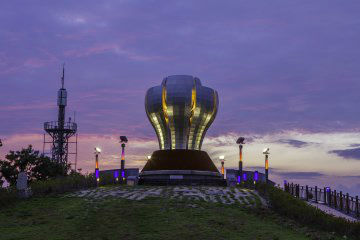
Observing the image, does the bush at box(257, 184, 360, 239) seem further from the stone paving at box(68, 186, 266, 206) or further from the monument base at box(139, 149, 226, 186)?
the monument base at box(139, 149, 226, 186)

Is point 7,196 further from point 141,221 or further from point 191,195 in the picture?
point 191,195

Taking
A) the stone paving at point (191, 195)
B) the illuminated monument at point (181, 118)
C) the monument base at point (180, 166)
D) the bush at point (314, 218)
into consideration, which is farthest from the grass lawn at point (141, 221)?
the illuminated monument at point (181, 118)

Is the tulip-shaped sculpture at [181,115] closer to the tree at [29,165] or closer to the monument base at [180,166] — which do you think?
the monument base at [180,166]

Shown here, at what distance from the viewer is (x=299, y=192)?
161 feet

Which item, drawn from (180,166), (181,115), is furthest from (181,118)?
(180,166)

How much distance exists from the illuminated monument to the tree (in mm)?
16704

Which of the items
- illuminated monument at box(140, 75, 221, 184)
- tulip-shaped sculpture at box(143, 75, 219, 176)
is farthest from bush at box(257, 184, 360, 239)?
tulip-shaped sculpture at box(143, 75, 219, 176)

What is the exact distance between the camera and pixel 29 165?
62.9 metres

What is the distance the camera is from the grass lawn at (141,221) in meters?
21.2

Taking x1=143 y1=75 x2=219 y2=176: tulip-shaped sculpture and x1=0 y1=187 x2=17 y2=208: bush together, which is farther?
x1=143 y1=75 x2=219 y2=176: tulip-shaped sculpture

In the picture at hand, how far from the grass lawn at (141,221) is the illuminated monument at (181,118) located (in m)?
24.5

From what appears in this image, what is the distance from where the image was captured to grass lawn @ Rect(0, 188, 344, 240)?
69.7 feet

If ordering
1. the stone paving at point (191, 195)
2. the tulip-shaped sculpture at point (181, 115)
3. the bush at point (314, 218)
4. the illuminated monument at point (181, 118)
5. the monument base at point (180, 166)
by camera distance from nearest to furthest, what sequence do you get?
the bush at point (314, 218) < the stone paving at point (191, 195) < the monument base at point (180, 166) < the illuminated monument at point (181, 118) < the tulip-shaped sculpture at point (181, 115)

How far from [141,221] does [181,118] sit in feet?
107
